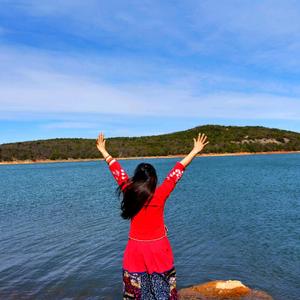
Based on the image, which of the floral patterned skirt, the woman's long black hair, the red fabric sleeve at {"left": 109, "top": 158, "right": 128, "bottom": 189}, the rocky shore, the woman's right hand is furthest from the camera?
the rocky shore

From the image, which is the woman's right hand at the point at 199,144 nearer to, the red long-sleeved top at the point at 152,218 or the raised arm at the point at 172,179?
the raised arm at the point at 172,179

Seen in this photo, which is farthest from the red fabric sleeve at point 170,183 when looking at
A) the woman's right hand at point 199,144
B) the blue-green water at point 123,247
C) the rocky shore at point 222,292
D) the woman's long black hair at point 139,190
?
the blue-green water at point 123,247

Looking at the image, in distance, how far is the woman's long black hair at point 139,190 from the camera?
4.78 metres

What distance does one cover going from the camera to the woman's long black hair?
4781 mm

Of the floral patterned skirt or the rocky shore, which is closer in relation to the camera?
the floral patterned skirt

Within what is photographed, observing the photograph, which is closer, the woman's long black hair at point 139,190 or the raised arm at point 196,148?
the woman's long black hair at point 139,190

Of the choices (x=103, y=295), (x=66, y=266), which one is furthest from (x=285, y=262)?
(x=66, y=266)

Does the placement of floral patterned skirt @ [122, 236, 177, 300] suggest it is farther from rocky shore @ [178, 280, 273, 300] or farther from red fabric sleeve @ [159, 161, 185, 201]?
rocky shore @ [178, 280, 273, 300]

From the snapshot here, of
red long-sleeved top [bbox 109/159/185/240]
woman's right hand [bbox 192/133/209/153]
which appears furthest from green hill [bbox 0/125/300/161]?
red long-sleeved top [bbox 109/159/185/240]

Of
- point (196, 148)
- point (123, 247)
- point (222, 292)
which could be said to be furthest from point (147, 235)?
point (123, 247)

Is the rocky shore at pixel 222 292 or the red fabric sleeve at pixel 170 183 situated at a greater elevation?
the red fabric sleeve at pixel 170 183

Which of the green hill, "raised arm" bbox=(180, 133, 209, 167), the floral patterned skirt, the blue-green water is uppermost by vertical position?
the green hill

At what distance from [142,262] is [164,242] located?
0.35 meters

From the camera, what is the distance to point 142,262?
495 centimetres
